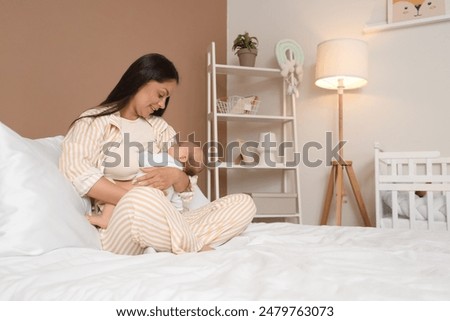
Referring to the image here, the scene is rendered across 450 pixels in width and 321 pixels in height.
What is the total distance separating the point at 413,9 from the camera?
9.32 ft

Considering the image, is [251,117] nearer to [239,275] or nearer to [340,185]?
[340,185]

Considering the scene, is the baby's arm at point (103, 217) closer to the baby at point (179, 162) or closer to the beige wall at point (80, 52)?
the baby at point (179, 162)

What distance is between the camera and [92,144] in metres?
1.34

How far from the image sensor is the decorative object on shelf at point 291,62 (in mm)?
3012

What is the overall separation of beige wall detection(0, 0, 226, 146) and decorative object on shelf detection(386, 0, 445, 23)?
1307mm

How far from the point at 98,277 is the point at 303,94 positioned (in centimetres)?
263

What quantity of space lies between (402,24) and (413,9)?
0.12m

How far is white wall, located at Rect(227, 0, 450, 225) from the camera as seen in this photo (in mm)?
2783

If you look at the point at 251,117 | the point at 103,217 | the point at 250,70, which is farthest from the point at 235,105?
the point at 103,217

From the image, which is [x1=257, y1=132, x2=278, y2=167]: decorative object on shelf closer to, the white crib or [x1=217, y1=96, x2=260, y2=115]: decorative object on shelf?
[x1=217, y1=96, x2=260, y2=115]: decorative object on shelf

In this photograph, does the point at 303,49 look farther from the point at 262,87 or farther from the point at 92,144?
the point at 92,144

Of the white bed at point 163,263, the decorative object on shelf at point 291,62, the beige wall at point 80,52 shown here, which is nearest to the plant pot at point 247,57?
the decorative object on shelf at point 291,62

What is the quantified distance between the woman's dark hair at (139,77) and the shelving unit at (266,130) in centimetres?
135

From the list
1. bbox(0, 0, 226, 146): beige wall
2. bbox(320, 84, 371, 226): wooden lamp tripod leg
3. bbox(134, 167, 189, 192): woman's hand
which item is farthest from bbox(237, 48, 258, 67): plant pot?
bbox(134, 167, 189, 192): woman's hand
